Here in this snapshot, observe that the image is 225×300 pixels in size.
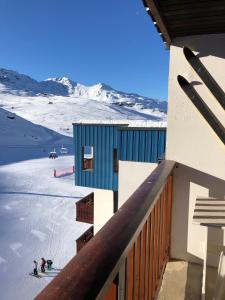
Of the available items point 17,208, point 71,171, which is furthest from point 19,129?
point 17,208

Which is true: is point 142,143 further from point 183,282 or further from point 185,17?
point 185,17

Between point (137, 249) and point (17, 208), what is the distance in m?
17.4

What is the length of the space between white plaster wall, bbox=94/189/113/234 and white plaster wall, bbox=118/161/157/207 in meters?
2.16

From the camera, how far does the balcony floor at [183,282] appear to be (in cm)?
202

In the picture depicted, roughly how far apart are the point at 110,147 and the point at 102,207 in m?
1.88

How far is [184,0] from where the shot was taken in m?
1.64

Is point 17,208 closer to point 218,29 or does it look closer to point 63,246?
point 63,246

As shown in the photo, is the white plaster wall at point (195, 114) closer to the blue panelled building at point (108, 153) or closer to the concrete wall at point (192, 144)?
the concrete wall at point (192, 144)

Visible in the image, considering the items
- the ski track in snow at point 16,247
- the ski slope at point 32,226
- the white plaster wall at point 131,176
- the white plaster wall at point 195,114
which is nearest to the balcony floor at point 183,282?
the white plaster wall at point 195,114

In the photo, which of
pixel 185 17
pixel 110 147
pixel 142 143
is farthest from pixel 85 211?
pixel 185 17

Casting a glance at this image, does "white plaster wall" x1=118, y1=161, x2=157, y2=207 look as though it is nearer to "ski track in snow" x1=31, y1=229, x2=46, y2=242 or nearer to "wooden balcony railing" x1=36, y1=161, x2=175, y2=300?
"wooden balcony railing" x1=36, y1=161, x2=175, y2=300

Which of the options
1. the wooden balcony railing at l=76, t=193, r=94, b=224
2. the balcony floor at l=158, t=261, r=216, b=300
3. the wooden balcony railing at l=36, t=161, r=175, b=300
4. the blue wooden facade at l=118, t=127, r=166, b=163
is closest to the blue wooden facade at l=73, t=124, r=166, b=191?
the blue wooden facade at l=118, t=127, r=166, b=163

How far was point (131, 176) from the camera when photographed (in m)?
5.69

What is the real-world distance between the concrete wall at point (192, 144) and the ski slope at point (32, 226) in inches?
246
